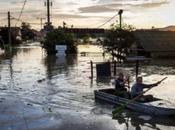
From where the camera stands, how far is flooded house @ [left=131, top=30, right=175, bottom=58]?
191 ft

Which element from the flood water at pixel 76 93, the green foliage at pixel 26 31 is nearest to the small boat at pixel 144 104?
the flood water at pixel 76 93

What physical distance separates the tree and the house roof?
4.82ft

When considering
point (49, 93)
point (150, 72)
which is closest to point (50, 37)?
point (150, 72)

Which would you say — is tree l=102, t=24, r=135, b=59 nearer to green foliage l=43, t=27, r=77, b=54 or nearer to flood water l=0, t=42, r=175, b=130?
green foliage l=43, t=27, r=77, b=54

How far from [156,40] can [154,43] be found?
0.84 metres

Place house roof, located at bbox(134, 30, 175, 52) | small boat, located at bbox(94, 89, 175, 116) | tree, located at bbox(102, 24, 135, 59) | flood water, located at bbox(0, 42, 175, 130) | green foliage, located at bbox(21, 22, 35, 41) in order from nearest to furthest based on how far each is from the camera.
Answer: flood water, located at bbox(0, 42, 175, 130), small boat, located at bbox(94, 89, 175, 116), tree, located at bbox(102, 24, 135, 59), house roof, located at bbox(134, 30, 175, 52), green foliage, located at bbox(21, 22, 35, 41)

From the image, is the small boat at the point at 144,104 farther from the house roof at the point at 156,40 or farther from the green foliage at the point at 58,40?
the green foliage at the point at 58,40

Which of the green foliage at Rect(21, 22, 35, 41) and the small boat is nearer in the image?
the small boat

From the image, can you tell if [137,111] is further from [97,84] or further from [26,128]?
[97,84]

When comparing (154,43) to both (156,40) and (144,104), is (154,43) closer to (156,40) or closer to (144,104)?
(156,40)

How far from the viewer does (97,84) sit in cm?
3005

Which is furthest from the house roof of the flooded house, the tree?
the tree

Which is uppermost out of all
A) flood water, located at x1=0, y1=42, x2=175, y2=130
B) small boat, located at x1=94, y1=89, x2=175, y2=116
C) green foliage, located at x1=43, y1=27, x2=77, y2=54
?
green foliage, located at x1=43, y1=27, x2=77, y2=54

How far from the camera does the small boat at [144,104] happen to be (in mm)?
18422
